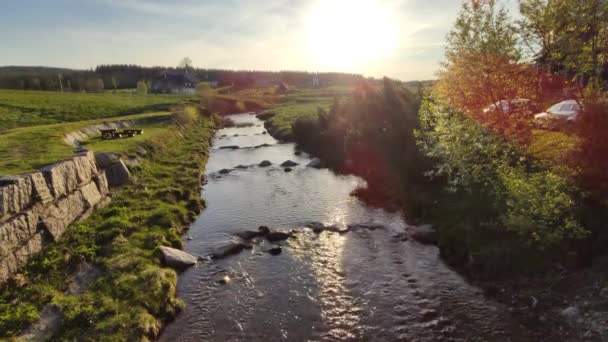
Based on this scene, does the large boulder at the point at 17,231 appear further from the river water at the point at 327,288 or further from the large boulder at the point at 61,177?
the river water at the point at 327,288

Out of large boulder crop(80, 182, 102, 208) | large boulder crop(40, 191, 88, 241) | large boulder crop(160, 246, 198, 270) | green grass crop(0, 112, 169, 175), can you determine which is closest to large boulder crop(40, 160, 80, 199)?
large boulder crop(40, 191, 88, 241)

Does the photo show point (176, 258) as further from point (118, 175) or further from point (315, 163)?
point (315, 163)

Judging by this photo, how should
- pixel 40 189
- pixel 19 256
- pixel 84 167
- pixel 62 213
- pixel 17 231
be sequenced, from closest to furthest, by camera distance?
1. pixel 19 256
2. pixel 17 231
3. pixel 40 189
4. pixel 62 213
5. pixel 84 167

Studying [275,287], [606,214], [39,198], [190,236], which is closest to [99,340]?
[275,287]

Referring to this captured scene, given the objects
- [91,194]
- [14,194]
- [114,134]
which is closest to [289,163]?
[114,134]

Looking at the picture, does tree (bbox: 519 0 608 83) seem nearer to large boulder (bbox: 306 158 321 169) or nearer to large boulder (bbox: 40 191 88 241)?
large boulder (bbox: 306 158 321 169)

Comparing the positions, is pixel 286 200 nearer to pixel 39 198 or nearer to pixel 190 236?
pixel 190 236

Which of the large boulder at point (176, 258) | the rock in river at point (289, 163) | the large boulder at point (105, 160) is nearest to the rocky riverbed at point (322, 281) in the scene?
the large boulder at point (176, 258)
